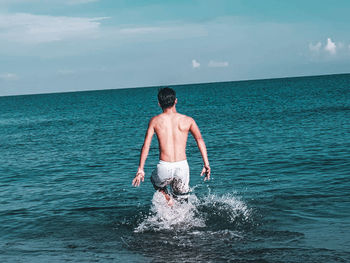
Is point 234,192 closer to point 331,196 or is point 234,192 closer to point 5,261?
point 331,196

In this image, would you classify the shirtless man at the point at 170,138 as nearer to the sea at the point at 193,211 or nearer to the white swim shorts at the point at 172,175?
the white swim shorts at the point at 172,175

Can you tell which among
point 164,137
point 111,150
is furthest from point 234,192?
point 111,150

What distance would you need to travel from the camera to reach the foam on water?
7.82 m

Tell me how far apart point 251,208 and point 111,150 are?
13357 mm

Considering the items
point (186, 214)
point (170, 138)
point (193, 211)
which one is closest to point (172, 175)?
point (170, 138)

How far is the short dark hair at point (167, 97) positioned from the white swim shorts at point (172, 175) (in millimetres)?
1020

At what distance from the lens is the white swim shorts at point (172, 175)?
6.98 m

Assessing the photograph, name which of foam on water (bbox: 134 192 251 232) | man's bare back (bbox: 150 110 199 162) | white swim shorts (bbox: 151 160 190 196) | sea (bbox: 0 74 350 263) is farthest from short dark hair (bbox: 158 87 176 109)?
sea (bbox: 0 74 350 263)

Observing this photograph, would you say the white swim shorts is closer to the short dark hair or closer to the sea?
the sea

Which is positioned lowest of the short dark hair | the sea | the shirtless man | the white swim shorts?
the sea

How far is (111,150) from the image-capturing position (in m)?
21.3

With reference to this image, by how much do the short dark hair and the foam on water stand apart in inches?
78.6

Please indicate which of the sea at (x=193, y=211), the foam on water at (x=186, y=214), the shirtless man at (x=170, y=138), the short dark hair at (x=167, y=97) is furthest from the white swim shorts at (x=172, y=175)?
the short dark hair at (x=167, y=97)

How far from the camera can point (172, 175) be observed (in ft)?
23.1
